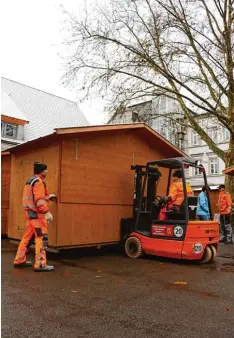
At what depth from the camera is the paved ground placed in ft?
11.8

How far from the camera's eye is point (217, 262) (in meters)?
8.33

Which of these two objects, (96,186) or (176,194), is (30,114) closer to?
(96,186)

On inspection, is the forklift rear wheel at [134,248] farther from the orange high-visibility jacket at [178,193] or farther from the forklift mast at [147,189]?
the orange high-visibility jacket at [178,193]

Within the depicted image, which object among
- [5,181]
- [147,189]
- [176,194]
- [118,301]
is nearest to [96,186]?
[147,189]

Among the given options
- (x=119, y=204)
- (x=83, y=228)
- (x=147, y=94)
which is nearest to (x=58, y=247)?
(x=83, y=228)

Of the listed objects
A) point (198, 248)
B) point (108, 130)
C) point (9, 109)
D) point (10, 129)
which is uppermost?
→ point (9, 109)

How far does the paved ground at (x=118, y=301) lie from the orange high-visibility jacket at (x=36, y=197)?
116 centimetres

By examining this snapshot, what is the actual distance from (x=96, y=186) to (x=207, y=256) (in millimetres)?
3178

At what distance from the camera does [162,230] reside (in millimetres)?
7902

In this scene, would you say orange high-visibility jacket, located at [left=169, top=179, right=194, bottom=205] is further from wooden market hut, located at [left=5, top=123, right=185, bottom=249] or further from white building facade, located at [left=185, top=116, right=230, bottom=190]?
white building facade, located at [left=185, top=116, right=230, bottom=190]

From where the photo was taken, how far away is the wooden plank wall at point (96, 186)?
834 centimetres

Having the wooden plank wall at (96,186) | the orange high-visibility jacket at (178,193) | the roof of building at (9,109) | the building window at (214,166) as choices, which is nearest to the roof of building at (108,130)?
the wooden plank wall at (96,186)

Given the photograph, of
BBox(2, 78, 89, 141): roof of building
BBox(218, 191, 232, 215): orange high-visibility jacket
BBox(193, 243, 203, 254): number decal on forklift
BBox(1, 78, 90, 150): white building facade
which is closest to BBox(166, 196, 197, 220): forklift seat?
BBox(193, 243, 203, 254): number decal on forklift

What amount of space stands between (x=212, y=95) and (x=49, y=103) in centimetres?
1745
